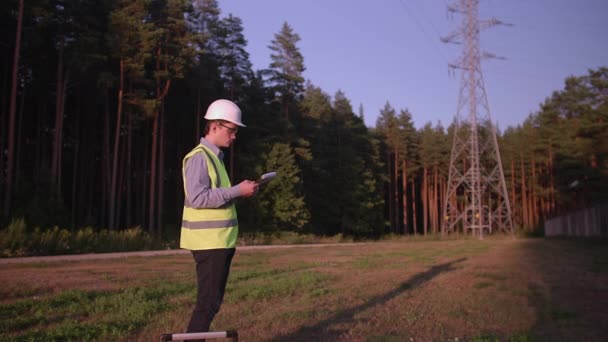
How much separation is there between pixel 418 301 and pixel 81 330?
4.86 meters

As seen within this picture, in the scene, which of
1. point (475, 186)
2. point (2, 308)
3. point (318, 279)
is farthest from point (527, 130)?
point (2, 308)

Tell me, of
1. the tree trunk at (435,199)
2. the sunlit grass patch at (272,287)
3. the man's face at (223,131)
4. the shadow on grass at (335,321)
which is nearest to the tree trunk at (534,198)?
the tree trunk at (435,199)

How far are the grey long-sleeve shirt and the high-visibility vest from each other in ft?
0.11

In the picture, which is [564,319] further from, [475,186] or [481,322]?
[475,186]

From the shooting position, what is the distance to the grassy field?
19.2ft

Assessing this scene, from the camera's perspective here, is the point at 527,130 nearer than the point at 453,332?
No

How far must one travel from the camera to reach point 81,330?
579 cm

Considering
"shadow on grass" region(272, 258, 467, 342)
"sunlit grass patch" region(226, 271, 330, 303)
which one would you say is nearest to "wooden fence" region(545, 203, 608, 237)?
"shadow on grass" region(272, 258, 467, 342)

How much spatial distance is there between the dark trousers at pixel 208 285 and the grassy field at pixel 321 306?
→ 164 cm

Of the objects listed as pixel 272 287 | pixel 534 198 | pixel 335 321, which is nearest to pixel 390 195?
pixel 534 198

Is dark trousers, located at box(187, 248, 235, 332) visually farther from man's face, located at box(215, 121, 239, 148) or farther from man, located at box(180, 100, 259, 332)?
man's face, located at box(215, 121, 239, 148)

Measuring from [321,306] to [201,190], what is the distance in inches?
174

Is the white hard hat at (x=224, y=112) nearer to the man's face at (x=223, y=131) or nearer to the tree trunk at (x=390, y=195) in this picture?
the man's face at (x=223, y=131)

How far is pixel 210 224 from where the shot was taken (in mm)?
4016
